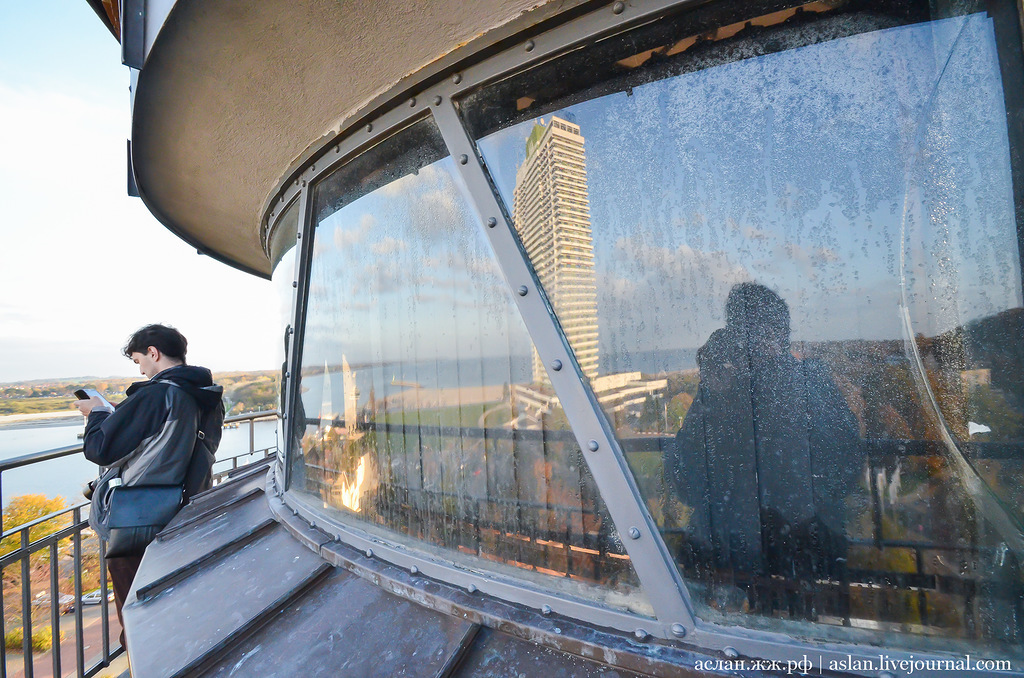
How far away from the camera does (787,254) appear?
1.03 meters

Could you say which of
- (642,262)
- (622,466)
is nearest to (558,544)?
(622,466)

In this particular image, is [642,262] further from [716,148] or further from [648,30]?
[648,30]

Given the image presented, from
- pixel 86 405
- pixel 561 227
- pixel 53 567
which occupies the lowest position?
pixel 53 567

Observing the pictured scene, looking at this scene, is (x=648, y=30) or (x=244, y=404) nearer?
(x=648, y=30)

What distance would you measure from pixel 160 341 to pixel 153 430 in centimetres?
60

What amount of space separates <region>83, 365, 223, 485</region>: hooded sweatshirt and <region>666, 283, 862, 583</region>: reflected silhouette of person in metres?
2.74

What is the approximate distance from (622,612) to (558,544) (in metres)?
0.24

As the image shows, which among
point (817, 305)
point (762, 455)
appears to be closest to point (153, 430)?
point (762, 455)

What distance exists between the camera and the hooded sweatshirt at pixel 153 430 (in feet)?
7.79

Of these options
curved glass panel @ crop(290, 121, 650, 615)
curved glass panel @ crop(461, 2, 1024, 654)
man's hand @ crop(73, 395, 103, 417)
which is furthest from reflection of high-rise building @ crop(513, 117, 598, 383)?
man's hand @ crop(73, 395, 103, 417)

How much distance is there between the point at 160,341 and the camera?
2.79 metres

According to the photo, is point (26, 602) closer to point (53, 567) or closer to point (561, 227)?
point (53, 567)

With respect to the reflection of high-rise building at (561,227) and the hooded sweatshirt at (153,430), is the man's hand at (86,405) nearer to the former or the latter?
the hooded sweatshirt at (153,430)

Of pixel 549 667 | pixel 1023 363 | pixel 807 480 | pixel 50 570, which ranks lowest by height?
pixel 50 570
